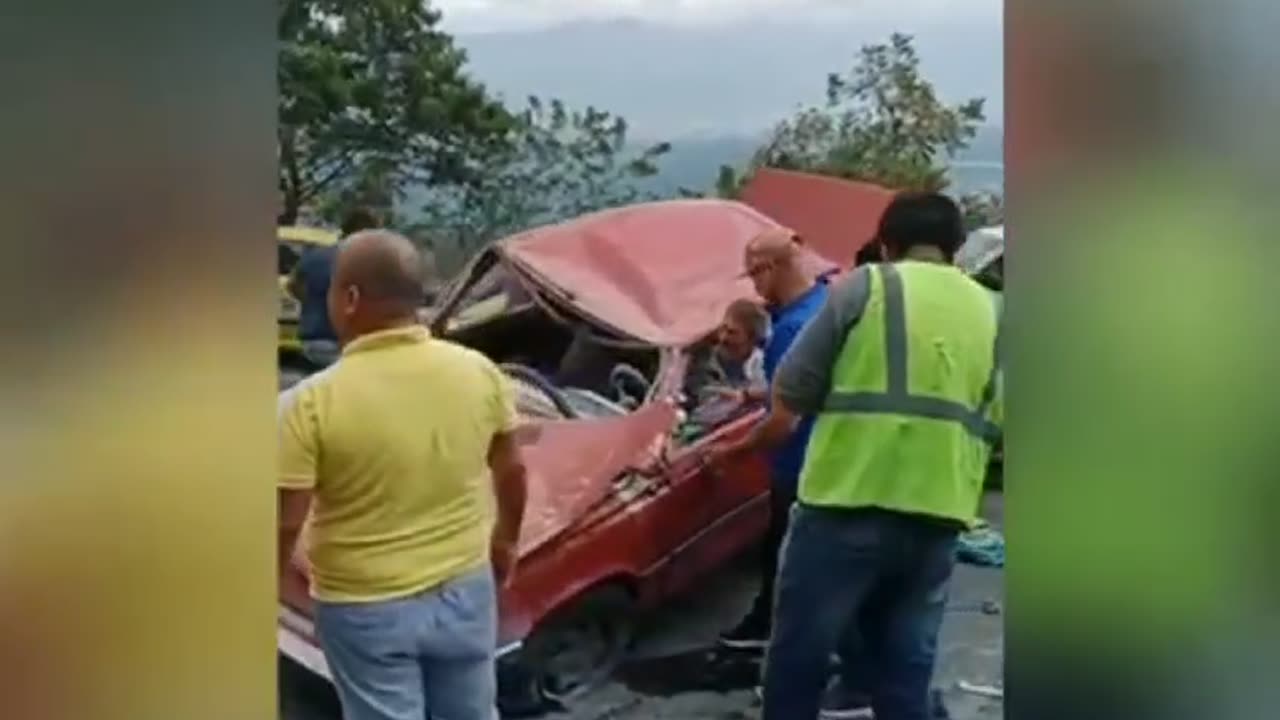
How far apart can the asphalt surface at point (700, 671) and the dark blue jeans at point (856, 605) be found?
23mm

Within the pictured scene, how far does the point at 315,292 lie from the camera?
141 centimetres

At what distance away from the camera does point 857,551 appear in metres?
1.48

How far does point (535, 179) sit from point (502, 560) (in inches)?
12.5

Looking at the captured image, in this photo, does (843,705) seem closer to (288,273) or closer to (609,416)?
(609,416)

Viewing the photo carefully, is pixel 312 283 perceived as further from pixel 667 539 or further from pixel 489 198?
pixel 667 539

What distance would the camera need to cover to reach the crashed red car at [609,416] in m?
1.45

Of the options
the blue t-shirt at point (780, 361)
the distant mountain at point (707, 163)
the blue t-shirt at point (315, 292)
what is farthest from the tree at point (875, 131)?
the blue t-shirt at point (315, 292)
